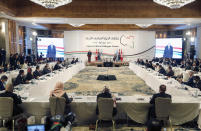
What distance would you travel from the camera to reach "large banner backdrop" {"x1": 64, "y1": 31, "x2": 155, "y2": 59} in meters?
19.0

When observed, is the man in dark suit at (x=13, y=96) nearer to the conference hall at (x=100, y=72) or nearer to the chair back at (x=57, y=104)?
the conference hall at (x=100, y=72)

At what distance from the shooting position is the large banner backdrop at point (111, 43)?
19047 mm

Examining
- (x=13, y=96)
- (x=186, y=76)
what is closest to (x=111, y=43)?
(x=186, y=76)

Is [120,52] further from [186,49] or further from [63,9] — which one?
[63,9]

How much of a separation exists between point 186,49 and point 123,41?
596 centimetres

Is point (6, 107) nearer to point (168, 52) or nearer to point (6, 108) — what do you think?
point (6, 108)

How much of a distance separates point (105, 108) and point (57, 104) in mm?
957

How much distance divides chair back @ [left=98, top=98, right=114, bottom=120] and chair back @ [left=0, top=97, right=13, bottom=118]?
1685mm

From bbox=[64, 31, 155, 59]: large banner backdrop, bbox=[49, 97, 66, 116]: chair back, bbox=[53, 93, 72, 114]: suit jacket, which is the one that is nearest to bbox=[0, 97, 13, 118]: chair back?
bbox=[49, 97, 66, 116]: chair back

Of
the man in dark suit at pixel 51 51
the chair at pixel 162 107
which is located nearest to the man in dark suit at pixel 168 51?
the man in dark suit at pixel 51 51

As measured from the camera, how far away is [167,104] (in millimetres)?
3621

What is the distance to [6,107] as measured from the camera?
3.54 meters

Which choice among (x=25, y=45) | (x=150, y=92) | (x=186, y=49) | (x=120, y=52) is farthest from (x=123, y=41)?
(x=150, y=92)

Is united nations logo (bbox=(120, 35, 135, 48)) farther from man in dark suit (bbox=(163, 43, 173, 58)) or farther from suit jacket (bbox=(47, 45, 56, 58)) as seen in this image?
suit jacket (bbox=(47, 45, 56, 58))
